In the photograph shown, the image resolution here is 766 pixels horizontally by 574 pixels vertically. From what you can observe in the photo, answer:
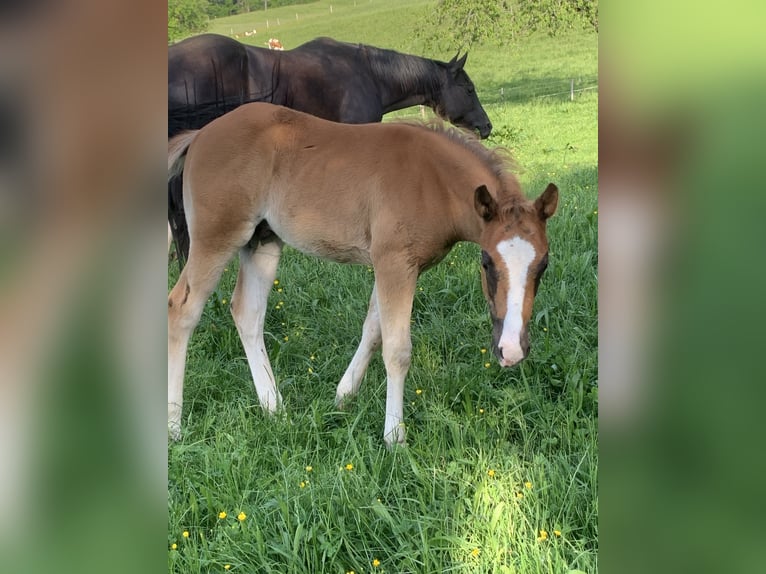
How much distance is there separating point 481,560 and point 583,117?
586cm

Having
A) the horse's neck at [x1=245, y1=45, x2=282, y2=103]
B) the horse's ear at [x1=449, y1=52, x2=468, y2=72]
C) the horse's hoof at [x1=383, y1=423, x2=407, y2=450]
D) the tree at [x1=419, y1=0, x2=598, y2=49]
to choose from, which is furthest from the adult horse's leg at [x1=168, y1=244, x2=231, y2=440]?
the tree at [x1=419, y1=0, x2=598, y2=49]

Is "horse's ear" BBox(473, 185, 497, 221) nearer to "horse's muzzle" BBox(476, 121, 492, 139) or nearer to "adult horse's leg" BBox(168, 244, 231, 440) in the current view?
"adult horse's leg" BBox(168, 244, 231, 440)

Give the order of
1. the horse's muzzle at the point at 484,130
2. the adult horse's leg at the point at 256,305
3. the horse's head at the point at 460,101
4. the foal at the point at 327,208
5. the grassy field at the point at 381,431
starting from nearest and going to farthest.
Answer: the grassy field at the point at 381,431 < the foal at the point at 327,208 < the adult horse's leg at the point at 256,305 < the horse's head at the point at 460,101 < the horse's muzzle at the point at 484,130

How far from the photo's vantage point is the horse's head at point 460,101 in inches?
244

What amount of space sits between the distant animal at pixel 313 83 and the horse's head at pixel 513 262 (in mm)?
2360

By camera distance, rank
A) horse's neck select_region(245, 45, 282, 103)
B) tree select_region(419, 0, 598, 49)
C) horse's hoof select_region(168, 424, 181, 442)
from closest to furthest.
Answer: horse's hoof select_region(168, 424, 181, 442) → horse's neck select_region(245, 45, 282, 103) → tree select_region(419, 0, 598, 49)

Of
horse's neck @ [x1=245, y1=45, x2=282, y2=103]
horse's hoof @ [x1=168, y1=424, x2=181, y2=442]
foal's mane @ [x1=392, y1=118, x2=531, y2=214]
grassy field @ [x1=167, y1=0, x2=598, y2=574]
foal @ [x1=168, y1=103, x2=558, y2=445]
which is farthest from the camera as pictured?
horse's neck @ [x1=245, y1=45, x2=282, y2=103]

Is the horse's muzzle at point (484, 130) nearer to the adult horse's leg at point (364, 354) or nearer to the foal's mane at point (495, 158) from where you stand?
the foal's mane at point (495, 158)

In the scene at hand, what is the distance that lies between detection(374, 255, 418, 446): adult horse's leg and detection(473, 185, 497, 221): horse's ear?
1.82 ft

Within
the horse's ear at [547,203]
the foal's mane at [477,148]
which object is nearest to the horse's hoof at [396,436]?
the horse's ear at [547,203]

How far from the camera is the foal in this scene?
142 inches
